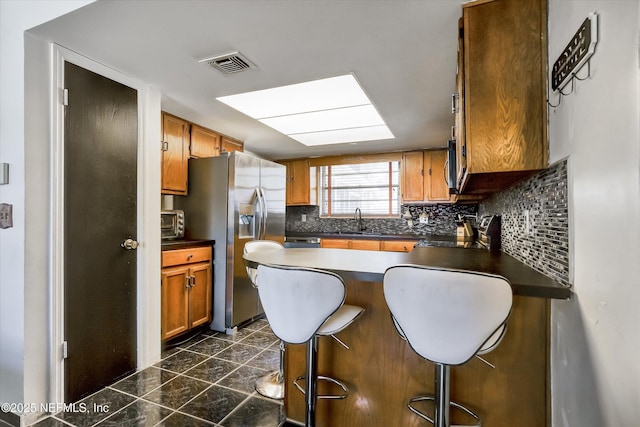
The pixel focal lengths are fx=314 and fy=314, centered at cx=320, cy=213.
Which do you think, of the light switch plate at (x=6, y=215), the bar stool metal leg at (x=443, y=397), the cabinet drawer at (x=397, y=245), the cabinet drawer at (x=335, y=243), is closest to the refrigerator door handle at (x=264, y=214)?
the cabinet drawer at (x=335, y=243)

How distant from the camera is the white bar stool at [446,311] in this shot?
980 millimetres

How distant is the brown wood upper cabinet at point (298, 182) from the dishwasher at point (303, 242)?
708mm

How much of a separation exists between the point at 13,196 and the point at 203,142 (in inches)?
72.7

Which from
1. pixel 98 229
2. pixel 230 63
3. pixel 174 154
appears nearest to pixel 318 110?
pixel 230 63

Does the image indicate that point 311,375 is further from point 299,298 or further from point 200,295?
point 200,295

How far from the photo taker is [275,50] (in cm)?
184

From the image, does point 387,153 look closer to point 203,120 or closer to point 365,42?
point 203,120

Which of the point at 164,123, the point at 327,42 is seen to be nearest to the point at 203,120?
the point at 164,123

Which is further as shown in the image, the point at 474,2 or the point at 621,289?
the point at 474,2

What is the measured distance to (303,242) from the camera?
4367 mm

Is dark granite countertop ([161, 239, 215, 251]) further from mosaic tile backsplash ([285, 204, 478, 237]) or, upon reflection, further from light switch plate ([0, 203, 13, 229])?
mosaic tile backsplash ([285, 204, 478, 237])

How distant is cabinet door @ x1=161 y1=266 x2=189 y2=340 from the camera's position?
2617 millimetres

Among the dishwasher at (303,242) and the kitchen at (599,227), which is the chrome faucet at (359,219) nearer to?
the dishwasher at (303,242)

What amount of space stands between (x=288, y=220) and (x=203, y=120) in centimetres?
251
